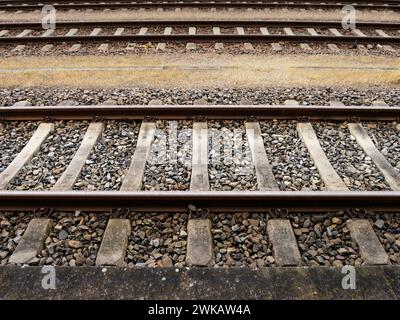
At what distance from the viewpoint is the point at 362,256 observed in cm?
322

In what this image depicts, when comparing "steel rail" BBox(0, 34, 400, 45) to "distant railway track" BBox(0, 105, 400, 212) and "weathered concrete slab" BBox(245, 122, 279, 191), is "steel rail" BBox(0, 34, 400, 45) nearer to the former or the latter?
"distant railway track" BBox(0, 105, 400, 212)

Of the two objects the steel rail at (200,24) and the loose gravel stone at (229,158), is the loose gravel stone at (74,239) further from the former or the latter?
the steel rail at (200,24)

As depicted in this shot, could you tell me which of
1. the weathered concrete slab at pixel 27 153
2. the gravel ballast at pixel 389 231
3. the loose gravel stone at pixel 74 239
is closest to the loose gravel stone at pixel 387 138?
the gravel ballast at pixel 389 231

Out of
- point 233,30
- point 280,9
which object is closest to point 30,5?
point 233,30

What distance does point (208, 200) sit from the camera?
368cm

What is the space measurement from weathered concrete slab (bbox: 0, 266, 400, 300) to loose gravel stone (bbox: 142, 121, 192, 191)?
4.01 feet

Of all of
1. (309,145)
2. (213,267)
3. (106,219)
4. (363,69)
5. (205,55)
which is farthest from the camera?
(205,55)

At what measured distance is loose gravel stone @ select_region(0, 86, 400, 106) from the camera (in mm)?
6023

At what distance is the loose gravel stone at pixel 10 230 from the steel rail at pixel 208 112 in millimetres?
2035

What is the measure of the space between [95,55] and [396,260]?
290 inches

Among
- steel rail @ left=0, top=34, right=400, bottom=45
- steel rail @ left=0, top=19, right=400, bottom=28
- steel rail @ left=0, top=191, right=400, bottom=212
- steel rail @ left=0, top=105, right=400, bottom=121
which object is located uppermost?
steel rail @ left=0, top=19, right=400, bottom=28

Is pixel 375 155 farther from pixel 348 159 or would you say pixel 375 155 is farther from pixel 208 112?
pixel 208 112
